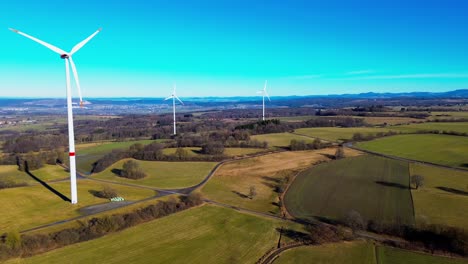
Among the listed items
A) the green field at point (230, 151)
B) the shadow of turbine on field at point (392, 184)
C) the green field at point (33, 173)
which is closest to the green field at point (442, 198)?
the shadow of turbine on field at point (392, 184)

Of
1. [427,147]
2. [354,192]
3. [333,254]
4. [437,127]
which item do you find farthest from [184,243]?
[437,127]

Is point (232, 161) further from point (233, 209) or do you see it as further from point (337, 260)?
point (337, 260)

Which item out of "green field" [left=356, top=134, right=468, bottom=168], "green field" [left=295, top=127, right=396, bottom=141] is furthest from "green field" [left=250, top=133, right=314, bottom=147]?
"green field" [left=356, top=134, right=468, bottom=168]

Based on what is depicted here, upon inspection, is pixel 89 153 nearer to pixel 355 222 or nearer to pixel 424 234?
pixel 355 222

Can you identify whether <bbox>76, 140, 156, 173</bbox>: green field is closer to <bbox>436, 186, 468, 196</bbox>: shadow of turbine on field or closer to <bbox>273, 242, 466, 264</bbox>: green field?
<bbox>273, 242, 466, 264</bbox>: green field

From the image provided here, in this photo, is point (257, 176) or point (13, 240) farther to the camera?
point (257, 176)

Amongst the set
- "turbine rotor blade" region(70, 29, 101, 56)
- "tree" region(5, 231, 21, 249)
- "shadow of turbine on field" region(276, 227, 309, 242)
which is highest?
"turbine rotor blade" region(70, 29, 101, 56)
